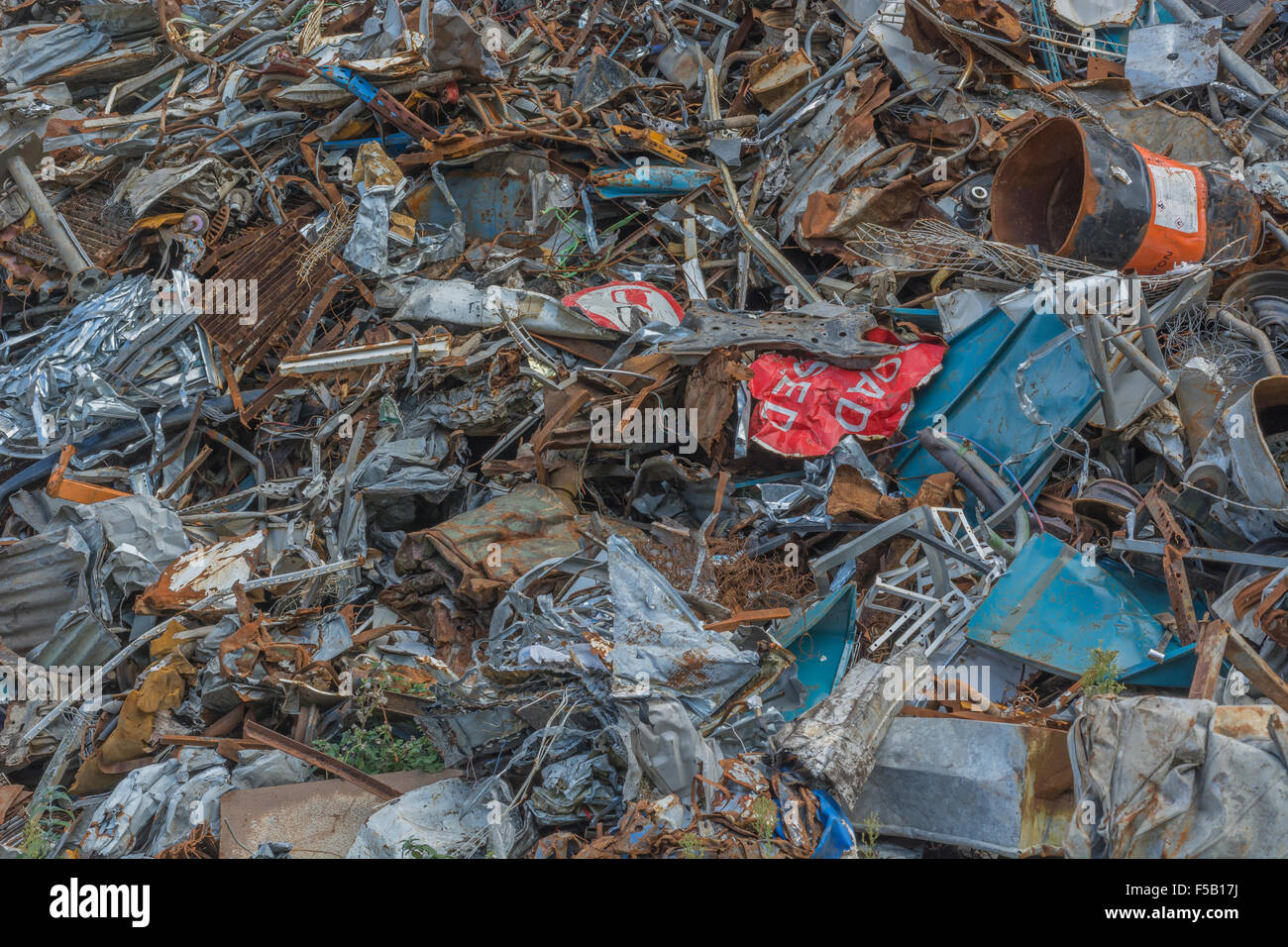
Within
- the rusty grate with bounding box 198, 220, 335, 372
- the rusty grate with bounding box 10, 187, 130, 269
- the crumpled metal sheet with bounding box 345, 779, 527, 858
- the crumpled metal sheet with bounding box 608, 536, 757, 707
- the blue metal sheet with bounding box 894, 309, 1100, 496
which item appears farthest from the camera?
the rusty grate with bounding box 10, 187, 130, 269

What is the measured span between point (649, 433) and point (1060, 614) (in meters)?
2.55

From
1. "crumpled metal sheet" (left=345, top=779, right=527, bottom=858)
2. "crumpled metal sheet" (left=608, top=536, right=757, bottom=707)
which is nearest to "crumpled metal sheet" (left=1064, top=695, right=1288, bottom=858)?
"crumpled metal sheet" (left=608, top=536, right=757, bottom=707)

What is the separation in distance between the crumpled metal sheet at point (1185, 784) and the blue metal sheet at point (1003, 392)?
253 centimetres

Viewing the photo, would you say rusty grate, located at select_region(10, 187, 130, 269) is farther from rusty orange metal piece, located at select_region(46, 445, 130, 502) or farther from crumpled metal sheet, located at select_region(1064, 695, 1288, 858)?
crumpled metal sheet, located at select_region(1064, 695, 1288, 858)

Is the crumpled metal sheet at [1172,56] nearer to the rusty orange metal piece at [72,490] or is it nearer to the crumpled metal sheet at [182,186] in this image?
the crumpled metal sheet at [182,186]

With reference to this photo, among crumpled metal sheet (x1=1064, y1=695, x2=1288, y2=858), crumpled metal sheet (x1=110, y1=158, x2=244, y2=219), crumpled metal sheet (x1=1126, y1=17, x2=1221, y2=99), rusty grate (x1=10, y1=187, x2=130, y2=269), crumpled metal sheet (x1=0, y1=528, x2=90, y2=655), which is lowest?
Answer: crumpled metal sheet (x1=0, y1=528, x2=90, y2=655)

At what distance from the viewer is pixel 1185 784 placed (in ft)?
11.1

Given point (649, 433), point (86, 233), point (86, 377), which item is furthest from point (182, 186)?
point (649, 433)

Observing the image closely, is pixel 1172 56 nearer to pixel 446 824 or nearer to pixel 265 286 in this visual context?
pixel 265 286

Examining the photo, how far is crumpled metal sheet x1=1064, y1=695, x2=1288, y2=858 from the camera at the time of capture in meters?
3.29

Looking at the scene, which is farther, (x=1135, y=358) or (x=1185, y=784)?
(x=1135, y=358)

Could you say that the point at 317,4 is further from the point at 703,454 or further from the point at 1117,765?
the point at 1117,765

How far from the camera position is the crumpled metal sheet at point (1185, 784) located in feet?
10.8

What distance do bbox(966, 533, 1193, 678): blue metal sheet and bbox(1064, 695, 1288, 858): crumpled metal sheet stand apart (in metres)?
1.37
